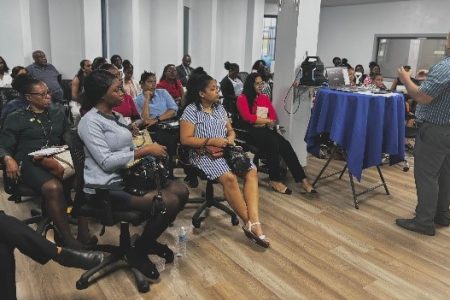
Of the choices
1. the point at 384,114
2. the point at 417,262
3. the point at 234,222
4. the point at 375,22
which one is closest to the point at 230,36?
the point at 375,22

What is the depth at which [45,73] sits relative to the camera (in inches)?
226

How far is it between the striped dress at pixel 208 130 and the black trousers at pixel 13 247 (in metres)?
1.27

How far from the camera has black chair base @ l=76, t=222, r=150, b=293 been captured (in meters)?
2.12

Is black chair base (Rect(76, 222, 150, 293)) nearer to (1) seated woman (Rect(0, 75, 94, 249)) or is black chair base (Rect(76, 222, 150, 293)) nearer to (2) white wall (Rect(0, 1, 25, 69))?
(1) seated woman (Rect(0, 75, 94, 249))

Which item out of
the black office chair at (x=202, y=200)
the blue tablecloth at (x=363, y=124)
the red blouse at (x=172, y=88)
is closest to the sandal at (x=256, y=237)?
the black office chair at (x=202, y=200)

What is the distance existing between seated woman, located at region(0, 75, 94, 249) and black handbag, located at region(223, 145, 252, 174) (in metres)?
1.10

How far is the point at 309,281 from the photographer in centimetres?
229

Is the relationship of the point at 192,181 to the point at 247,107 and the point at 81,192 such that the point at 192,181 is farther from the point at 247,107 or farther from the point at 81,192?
the point at 81,192

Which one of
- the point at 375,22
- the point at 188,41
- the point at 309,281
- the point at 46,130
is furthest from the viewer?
the point at 375,22

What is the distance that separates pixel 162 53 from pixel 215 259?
6.24 meters

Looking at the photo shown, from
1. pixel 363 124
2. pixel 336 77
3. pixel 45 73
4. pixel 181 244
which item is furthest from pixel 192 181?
pixel 45 73

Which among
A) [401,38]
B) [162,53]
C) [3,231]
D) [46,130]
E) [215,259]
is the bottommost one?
[215,259]

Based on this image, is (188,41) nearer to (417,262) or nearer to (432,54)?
(432,54)

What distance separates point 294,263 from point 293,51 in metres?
2.44
